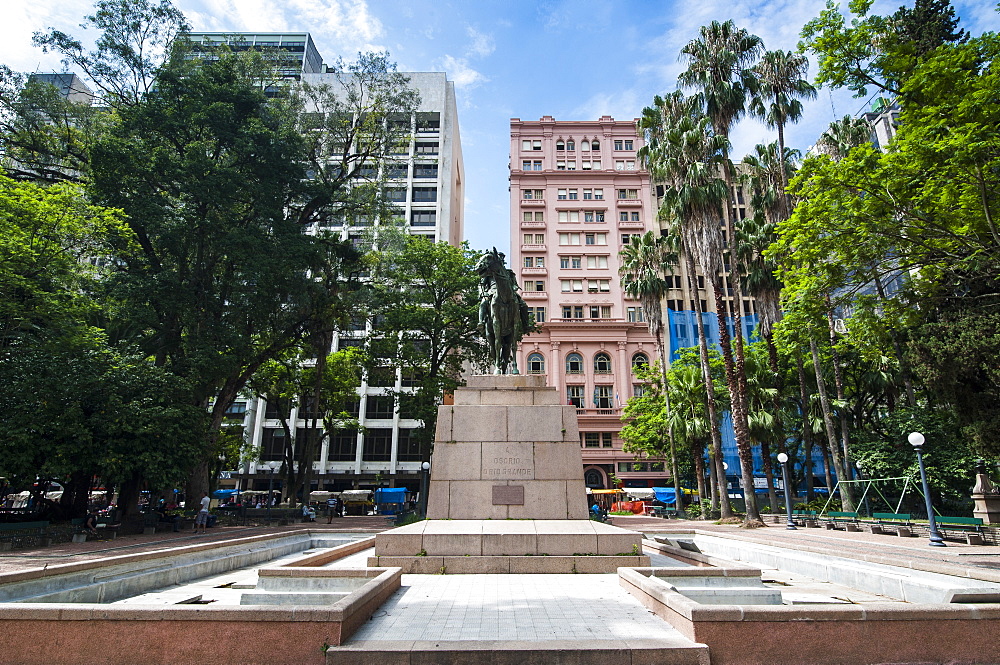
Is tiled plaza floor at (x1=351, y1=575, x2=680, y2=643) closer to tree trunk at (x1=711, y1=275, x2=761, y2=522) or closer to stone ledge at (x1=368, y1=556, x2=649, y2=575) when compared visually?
stone ledge at (x1=368, y1=556, x2=649, y2=575)

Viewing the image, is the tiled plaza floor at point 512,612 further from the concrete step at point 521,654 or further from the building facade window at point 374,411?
the building facade window at point 374,411

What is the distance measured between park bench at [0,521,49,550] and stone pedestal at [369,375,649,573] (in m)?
13.8

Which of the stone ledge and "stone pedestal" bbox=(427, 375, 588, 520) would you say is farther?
"stone pedestal" bbox=(427, 375, 588, 520)

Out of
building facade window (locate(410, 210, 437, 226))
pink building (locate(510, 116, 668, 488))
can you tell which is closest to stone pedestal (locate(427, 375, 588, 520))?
pink building (locate(510, 116, 668, 488))

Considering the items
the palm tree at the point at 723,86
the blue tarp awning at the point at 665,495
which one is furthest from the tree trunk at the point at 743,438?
the blue tarp awning at the point at 665,495

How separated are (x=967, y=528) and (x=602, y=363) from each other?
127 feet

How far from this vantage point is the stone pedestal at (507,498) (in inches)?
411

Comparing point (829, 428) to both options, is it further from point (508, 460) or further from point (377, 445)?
point (377, 445)

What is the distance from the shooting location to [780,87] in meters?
27.2

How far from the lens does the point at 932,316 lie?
21.1 metres

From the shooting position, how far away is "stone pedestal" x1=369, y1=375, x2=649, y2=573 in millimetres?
10438

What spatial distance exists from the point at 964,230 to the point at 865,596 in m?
9.66

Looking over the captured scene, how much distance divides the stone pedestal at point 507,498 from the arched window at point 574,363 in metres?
42.5

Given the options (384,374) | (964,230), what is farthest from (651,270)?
(964,230)
